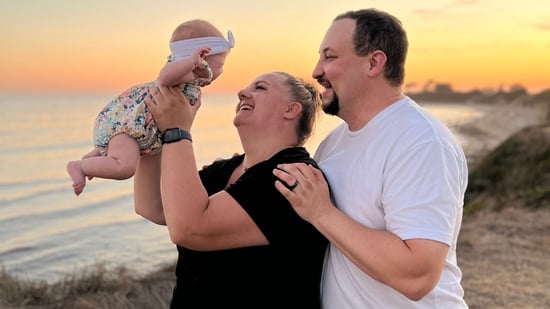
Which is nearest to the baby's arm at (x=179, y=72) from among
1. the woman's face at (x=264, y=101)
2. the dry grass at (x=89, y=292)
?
the woman's face at (x=264, y=101)

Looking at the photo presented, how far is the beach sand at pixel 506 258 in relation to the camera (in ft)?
21.5

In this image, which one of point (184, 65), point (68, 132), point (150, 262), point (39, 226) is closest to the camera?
point (184, 65)

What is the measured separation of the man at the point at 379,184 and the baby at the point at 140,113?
1.95ft

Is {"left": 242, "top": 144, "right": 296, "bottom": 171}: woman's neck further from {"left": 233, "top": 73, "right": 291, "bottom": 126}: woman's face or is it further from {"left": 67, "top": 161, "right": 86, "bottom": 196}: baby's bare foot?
{"left": 67, "top": 161, "right": 86, "bottom": 196}: baby's bare foot

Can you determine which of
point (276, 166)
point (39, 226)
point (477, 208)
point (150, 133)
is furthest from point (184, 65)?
point (39, 226)

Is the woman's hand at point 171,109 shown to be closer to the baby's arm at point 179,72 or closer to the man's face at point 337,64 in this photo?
the baby's arm at point 179,72

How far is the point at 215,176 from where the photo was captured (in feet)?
11.2

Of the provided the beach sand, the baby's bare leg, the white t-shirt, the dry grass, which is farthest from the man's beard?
the dry grass

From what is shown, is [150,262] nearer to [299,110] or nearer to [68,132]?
[299,110]

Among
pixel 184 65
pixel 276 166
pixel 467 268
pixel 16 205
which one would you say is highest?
pixel 184 65

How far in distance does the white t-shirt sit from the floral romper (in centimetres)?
70

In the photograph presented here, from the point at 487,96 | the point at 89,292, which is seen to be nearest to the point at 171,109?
the point at 89,292

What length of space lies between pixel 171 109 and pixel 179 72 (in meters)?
0.17

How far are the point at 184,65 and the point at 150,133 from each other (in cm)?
39
